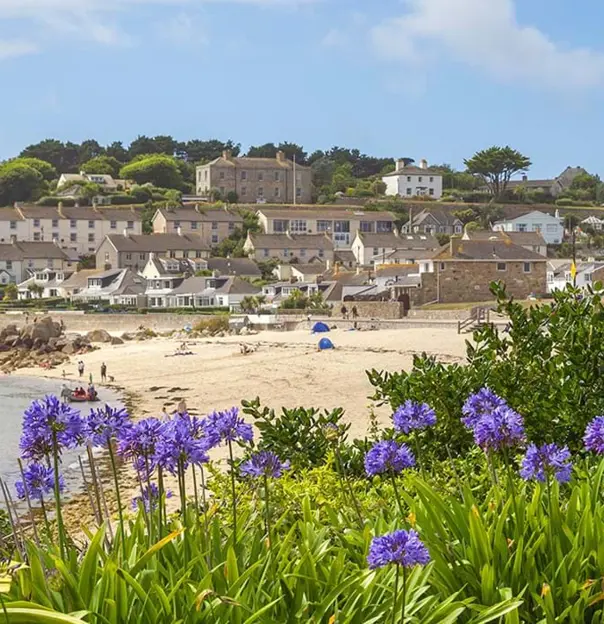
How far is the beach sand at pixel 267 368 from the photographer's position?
1122 inches

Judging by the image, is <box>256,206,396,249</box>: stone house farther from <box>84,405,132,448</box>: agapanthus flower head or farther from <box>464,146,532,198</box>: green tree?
<box>84,405,132,448</box>: agapanthus flower head

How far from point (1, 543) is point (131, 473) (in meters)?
11.4

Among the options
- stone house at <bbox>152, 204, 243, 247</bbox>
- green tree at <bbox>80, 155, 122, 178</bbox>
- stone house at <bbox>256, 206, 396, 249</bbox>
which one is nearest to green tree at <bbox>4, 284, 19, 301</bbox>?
stone house at <bbox>152, 204, 243, 247</bbox>

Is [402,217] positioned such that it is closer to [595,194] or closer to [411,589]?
[595,194]

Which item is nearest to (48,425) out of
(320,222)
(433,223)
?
(320,222)

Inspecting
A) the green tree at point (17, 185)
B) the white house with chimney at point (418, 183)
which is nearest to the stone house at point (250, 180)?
the white house with chimney at point (418, 183)

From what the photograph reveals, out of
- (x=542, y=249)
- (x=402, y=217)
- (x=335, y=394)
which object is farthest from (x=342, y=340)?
(x=402, y=217)

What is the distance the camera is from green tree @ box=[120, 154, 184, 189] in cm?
13250

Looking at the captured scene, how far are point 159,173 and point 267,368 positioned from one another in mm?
99276

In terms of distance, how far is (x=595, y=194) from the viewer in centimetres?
13350

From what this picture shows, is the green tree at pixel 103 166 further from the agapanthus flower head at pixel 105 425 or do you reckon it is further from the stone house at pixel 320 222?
the agapanthus flower head at pixel 105 425

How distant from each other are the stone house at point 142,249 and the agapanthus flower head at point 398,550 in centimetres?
8836

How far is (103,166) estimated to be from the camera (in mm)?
143875

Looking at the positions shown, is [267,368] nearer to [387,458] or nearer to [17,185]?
[387,458]
